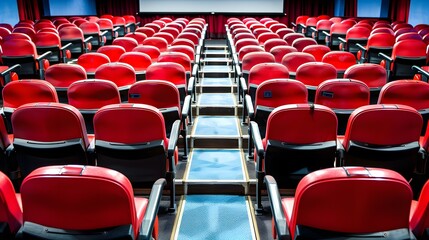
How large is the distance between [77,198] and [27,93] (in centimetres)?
221

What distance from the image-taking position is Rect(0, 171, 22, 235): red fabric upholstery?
5.22 feet

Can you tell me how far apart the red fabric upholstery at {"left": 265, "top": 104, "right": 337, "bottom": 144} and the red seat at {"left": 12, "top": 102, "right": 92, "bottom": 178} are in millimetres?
1248

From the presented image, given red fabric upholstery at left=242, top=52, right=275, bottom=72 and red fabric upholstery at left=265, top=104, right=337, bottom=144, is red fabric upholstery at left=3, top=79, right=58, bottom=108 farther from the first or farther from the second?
red fabric upholstery at left=242, top=52, right=275, bottom=72

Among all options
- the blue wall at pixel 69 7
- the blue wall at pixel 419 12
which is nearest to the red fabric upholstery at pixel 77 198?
the blue wall at pixel 419 12

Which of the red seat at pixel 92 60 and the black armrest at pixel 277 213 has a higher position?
the red seat at pixel 92 60

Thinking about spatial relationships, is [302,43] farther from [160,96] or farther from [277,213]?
[277,213]

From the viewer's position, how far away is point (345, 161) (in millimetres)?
2781

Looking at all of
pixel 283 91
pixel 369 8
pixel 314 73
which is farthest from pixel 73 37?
pixel 369 8

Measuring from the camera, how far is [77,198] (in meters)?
1.55

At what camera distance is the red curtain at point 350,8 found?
13.3 m

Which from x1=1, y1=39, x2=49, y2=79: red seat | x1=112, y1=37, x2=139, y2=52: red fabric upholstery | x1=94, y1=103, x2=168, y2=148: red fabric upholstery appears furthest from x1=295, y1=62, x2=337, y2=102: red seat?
x1=1, y1=39, x2=49, y2=79: red seat

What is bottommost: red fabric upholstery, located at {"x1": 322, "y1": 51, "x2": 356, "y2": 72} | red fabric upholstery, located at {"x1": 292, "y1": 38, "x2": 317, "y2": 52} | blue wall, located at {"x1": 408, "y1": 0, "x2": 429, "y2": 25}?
red fabric upholstery, located at {"x1": 322, "y1": 51, "x2": 356, "y2": 72}

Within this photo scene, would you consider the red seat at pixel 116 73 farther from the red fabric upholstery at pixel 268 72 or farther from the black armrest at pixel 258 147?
the black armrest at pixel 258 147

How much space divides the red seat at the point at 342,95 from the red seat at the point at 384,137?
0.72 metres
